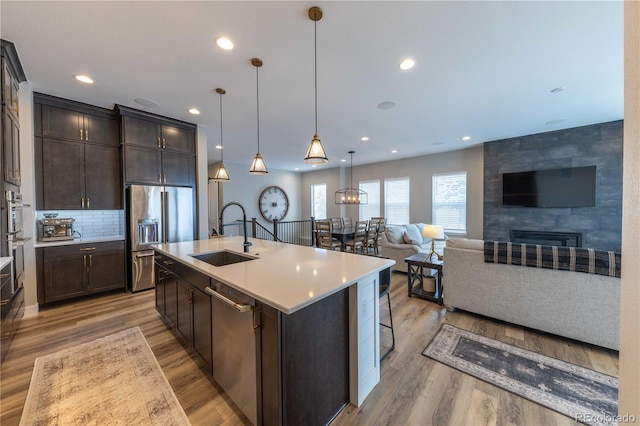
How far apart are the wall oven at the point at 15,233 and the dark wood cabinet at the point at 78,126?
1.12 metres

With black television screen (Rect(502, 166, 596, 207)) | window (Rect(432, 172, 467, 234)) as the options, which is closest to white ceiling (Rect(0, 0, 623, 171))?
black television screen (Rect(502, 166, 596, 207))

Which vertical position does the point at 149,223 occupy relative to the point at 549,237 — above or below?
above

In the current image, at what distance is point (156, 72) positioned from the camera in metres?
2.67

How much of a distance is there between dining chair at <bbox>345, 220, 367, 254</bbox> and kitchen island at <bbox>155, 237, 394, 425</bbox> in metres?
3.09

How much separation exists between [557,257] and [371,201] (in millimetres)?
5777

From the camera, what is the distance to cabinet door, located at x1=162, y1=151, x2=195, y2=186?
4.05 metres

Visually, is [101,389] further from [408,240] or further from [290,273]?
[408,240]

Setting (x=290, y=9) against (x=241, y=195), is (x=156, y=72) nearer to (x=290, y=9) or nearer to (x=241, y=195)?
(x=290, y=9)


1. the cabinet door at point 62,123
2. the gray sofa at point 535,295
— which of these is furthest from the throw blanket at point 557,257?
the cabinet door at point 62,123

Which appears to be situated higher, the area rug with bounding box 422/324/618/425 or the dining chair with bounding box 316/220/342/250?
the dining chair with bounding box 316/220/342/250

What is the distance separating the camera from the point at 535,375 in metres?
1.94

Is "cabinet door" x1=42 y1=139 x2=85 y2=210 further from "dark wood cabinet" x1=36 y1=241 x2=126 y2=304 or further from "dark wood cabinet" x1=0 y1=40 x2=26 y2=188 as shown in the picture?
"dark wood cabinet" x1=36 y1=241 x2=126 y2=304

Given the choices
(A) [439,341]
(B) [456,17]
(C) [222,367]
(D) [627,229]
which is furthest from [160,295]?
(B) [456,17]

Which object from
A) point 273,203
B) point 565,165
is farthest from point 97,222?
point 565,165
